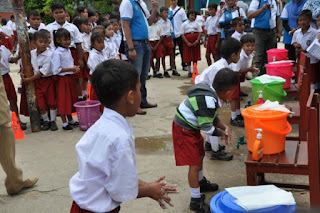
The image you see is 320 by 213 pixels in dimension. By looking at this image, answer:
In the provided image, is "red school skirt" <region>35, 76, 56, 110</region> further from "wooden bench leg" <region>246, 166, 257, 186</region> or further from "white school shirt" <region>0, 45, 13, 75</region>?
"wooden bench leg" <region>246, 166, 257, 186</region>

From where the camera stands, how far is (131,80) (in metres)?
1.92

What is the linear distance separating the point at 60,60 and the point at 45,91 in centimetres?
52

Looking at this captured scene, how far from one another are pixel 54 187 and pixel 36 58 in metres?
2.43

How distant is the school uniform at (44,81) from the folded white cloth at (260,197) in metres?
3.98

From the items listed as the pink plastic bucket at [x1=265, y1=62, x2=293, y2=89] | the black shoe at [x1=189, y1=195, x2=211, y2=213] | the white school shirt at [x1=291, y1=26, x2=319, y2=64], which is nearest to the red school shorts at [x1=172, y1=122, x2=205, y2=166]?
the black shoe at [x1=189, y1=195, x2=211, y2=213]

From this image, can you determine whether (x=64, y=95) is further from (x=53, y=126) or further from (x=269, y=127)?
(x=269, y=127)

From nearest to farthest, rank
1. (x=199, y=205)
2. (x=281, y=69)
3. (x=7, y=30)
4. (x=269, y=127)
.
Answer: (x=269, y=127) < (x=199, y=205) < (x=281, y=69) < (x=7, y=30)

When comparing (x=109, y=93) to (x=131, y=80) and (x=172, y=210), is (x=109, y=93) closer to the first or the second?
(x=131, y=80)

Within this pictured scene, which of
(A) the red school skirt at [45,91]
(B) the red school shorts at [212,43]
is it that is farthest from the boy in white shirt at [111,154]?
(B) the red school shorts at [212,43]

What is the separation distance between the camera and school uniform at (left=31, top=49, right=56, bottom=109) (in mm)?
5488

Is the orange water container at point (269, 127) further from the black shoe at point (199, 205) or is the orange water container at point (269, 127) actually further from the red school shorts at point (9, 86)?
the red school shorts at point (9, 86)

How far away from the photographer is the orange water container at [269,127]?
2.82 meters

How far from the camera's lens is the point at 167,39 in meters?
9.80

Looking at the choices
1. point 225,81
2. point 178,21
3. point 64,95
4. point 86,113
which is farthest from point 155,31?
point 225,81
